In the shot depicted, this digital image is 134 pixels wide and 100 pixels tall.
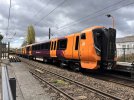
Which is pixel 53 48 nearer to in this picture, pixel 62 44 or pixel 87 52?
pixel 62 44

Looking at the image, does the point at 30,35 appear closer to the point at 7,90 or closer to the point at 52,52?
the point at 52,52

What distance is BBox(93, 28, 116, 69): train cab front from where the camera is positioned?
14656 millimetres

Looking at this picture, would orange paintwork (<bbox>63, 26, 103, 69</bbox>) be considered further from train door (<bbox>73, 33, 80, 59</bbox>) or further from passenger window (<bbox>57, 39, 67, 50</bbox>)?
passenger window (<bbox>57, 39, 67, 50</bbox>)

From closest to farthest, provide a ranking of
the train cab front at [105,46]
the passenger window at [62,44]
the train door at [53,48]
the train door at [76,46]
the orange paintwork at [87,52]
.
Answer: the orange paintwork at [87,52], the train cab front at [105,46], the train door at [76,46], the passenger window at [62,44], the train door at [53,48]

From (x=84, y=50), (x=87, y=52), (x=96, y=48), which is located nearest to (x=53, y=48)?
(x=84, y=50)

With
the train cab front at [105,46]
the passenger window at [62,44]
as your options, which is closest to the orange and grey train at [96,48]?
the train cab front at [105,46]

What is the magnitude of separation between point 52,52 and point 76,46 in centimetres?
737

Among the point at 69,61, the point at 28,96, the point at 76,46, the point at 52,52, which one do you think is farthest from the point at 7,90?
the point at 52,52

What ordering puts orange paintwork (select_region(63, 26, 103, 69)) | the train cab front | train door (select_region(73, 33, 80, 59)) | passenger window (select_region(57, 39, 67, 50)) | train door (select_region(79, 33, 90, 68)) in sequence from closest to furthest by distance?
1. orange paintwork (select_region(63, 26, 103, 69))
2. the train cab front
3. train door (select_region(79, 33, 90, 68))
4. train door (select_region(73, 33, 80, 59))
5. passenger window (select_region(57, 39, 67, 50))

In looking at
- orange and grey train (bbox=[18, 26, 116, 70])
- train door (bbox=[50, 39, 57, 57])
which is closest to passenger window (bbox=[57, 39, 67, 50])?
train door (bbox=[50, 39, 57, 57])

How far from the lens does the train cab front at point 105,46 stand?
14.7m

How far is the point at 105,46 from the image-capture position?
14.7 meters

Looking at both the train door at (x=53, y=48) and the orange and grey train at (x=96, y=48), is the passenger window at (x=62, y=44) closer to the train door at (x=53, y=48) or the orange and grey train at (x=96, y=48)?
the train door at (x=53, y=48)

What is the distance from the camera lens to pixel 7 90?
2.66 metres
